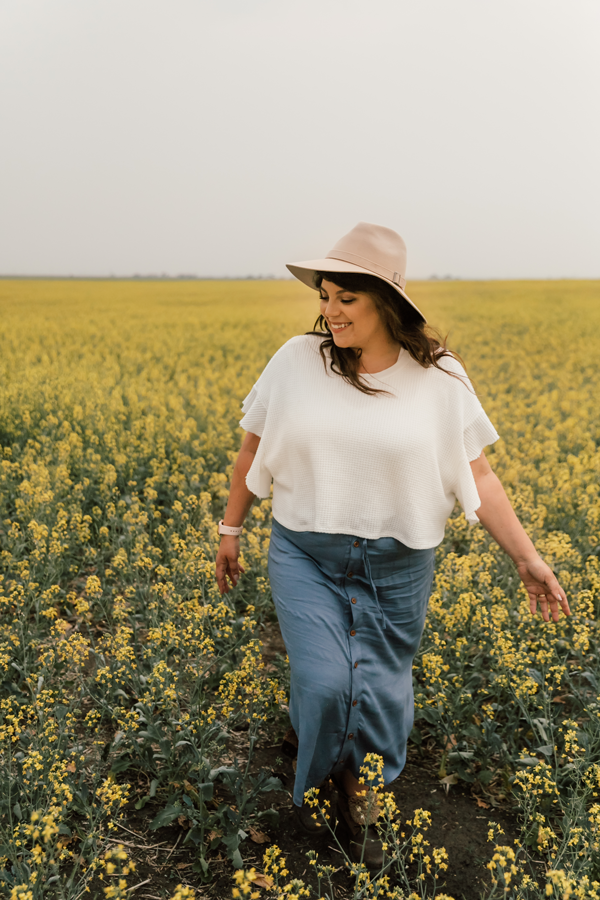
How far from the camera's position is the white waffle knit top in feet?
8.38

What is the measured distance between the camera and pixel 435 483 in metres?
2.63

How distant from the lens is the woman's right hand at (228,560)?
296 cm

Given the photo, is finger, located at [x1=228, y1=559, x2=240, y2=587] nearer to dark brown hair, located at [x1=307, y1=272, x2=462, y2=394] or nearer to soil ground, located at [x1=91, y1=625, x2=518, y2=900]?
soil ground, located at [x1=91, y1=625, x2=518, y2=900]

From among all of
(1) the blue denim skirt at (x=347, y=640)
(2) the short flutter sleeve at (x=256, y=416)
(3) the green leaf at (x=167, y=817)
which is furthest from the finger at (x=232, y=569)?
(3) the green leaf at (x=167, y=817)

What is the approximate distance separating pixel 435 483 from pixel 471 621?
132cm

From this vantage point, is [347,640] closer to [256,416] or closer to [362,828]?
[362,828]

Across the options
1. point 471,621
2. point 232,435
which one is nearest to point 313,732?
point 471,621

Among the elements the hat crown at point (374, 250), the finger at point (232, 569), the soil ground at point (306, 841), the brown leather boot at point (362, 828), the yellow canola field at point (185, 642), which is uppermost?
the hat crown at point (374, 250)

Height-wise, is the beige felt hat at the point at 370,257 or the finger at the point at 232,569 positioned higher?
the beige felt hat at the point at 370,257

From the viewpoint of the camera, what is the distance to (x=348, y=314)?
253 cm

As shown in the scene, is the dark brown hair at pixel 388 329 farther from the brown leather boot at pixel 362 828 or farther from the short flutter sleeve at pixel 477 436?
the brown leather boot at pixel 362 828

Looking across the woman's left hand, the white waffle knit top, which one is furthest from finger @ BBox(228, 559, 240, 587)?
the woman's left hand

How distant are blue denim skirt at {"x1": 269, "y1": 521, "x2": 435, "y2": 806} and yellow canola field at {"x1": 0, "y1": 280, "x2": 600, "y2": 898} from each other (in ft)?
1.22

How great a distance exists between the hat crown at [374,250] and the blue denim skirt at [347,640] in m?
0.95
